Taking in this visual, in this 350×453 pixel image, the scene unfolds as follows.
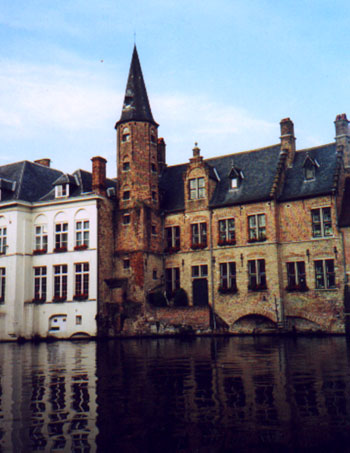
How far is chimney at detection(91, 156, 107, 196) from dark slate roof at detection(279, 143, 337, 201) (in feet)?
45.4

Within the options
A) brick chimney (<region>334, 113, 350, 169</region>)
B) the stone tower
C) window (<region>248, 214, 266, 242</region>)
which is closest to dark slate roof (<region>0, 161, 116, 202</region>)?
the stone tower

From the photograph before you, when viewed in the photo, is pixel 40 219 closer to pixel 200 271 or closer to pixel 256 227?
pixel 200 271

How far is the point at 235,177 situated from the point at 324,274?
10.4 m

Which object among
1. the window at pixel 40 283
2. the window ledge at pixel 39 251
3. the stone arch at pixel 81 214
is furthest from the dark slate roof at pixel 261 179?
the window at pixel 40 283

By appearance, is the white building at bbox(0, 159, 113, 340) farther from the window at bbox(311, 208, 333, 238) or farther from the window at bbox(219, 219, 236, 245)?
the window at bbox(311, 208, 333, 238)

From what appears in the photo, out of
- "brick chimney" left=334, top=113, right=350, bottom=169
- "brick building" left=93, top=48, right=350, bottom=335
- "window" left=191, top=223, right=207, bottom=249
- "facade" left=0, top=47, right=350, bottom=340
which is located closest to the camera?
"brick building" left=93, top=48, right=350, bottom=335

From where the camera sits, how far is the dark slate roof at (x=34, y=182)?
3916cm

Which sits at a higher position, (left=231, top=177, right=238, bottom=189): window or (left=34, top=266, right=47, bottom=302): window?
(left=231, top=177, right=238, bottom=189): window

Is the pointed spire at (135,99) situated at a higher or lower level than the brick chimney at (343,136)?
higher

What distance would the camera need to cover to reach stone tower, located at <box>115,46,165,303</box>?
121 feet

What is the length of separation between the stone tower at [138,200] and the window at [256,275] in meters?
7.44

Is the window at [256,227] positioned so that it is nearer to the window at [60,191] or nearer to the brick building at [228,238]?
the brick building at [228,238]

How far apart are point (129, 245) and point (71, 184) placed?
7.09 metres

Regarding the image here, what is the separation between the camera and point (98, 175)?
37.9 meters
